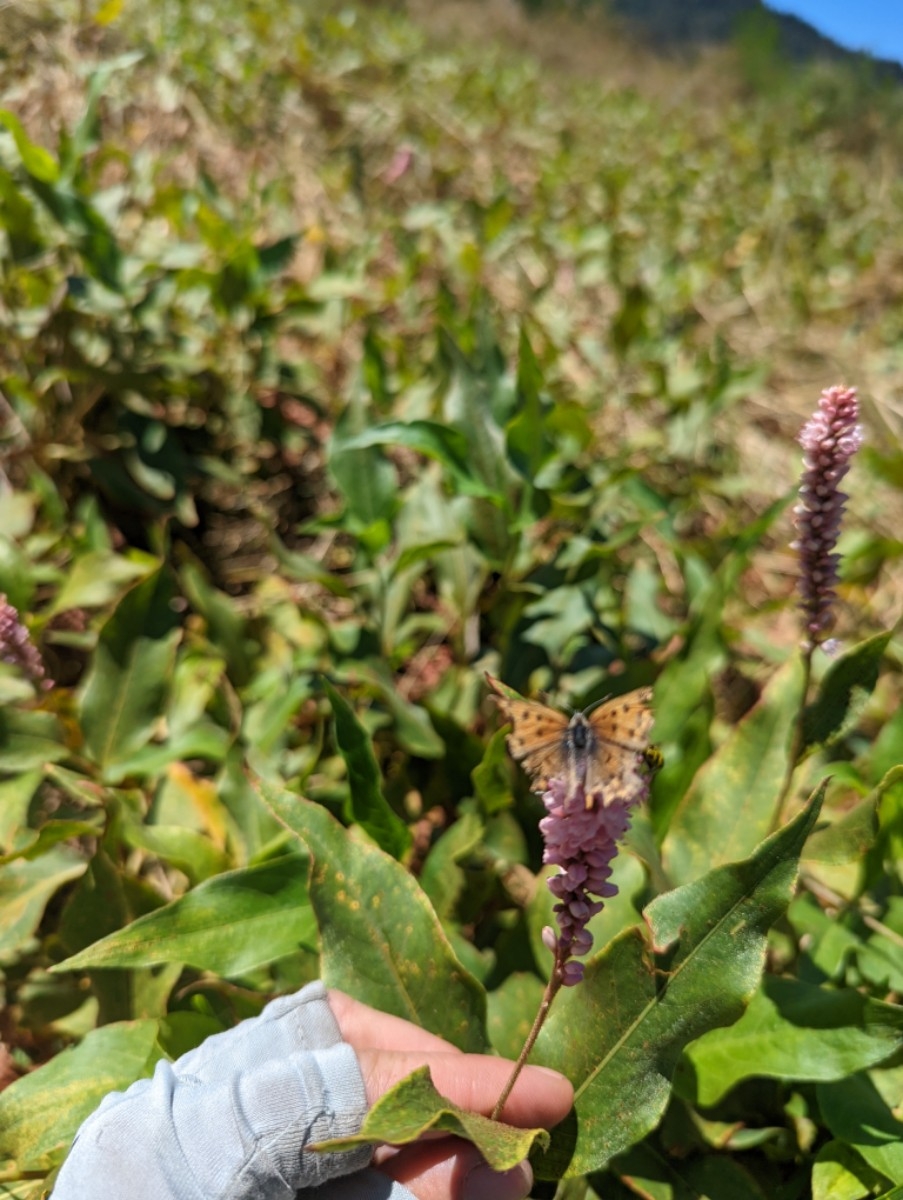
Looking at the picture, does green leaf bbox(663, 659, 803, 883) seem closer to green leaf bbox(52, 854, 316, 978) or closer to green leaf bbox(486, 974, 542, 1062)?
green leaf bbox(486, 974, 542, 1062)

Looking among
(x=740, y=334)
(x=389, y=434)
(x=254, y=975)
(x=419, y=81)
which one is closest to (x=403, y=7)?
(x=419, y=81)

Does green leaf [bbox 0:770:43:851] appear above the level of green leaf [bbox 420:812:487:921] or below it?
below

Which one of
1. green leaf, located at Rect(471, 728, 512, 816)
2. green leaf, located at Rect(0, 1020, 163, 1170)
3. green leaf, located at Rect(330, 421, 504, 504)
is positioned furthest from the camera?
green leaf, located at Rect(330, 421, 504, 504)

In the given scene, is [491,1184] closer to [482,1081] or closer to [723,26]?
[482,1081]

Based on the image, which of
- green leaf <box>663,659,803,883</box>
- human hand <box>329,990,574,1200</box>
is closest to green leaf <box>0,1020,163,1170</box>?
human hand <box>329,990,574,1200</box>

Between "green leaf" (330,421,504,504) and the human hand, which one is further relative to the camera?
"green leaf" (330,421,504,504)

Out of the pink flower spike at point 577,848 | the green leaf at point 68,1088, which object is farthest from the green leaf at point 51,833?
the pink flower spike at point 577,848

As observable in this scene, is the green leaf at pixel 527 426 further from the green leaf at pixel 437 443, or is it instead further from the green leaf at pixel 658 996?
the green leaf at pixel 658 996
